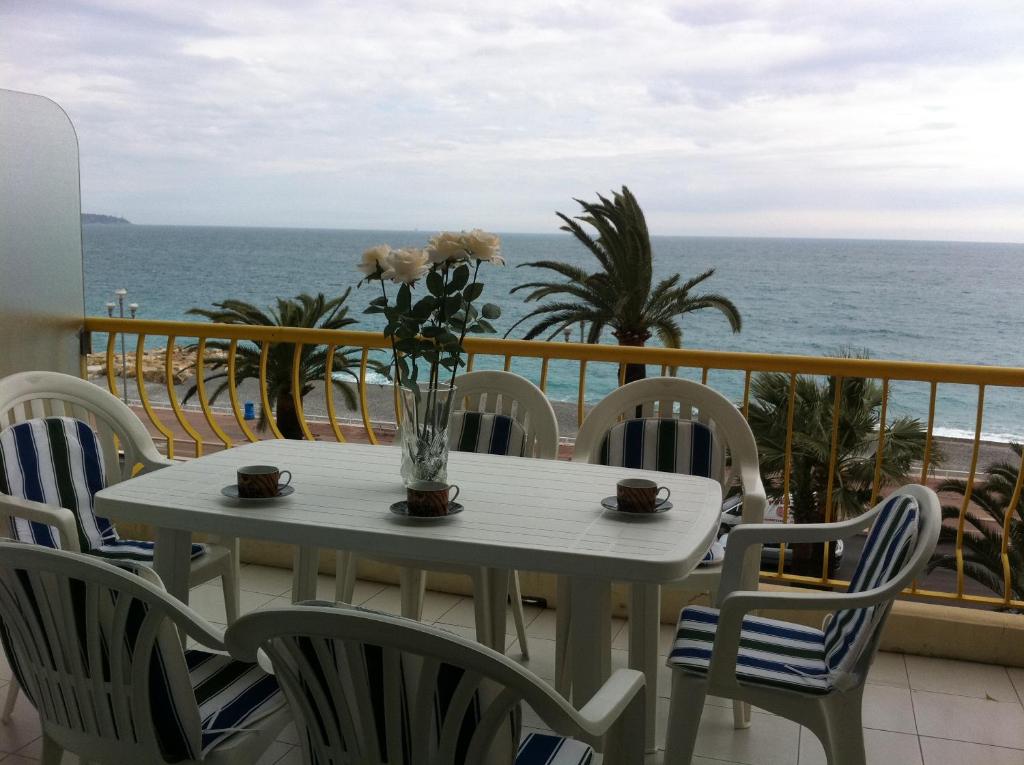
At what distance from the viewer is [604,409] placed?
3.20 meters

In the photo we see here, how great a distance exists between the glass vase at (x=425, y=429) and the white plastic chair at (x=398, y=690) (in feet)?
3.22

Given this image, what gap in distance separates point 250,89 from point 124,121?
6.64 metres

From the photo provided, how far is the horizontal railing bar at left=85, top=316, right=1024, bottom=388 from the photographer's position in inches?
126

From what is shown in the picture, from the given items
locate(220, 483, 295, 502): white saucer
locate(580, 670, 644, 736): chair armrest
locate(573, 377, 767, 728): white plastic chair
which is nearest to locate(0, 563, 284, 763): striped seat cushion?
locate(220, 483, 295, 502): white saucer

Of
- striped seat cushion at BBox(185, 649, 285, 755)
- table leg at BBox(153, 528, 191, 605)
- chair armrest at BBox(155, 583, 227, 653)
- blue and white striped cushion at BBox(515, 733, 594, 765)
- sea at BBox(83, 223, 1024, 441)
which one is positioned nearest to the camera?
chair armrest at BBox(155, 583, 227, 653)

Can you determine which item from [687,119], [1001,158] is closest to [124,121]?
[687,119]

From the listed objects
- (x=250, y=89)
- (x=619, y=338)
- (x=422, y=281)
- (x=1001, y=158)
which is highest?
(x=250, y=89)

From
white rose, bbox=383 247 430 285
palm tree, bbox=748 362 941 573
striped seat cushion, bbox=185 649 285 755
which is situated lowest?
palm tree, bbox=748 362 941 573

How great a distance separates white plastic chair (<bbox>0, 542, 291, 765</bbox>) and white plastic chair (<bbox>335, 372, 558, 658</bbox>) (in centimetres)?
137

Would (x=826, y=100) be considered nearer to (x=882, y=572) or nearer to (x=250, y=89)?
(x=250, y=89)

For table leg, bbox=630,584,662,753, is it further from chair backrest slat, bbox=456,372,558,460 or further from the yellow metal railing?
the yellow metal railing

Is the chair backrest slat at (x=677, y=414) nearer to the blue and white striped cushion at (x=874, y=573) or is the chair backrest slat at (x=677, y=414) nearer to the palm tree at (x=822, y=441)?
the blue and white striped cushion at (x=874, y=573)

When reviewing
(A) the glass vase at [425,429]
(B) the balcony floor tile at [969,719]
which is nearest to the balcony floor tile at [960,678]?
(B) the balcony floor tile at [969,719]

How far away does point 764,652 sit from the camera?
7.04ft
